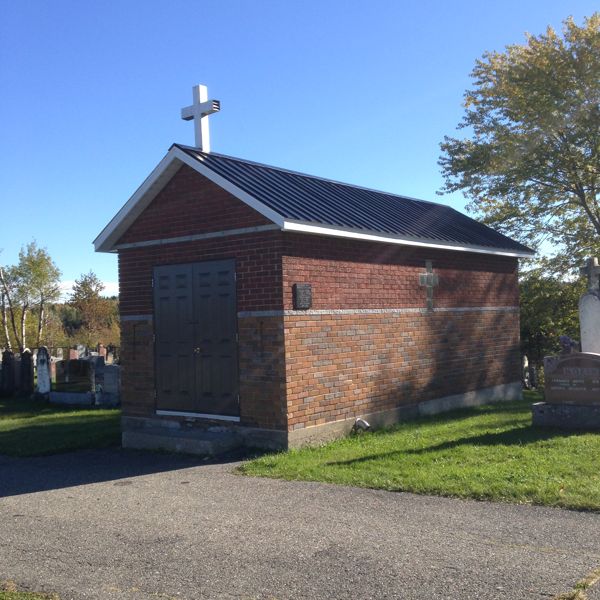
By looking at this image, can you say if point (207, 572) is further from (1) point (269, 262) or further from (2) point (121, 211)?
(2) point (121, 211)

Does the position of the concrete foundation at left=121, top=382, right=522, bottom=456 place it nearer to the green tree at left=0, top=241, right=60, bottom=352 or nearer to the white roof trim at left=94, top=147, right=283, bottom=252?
the white roof trim at left=94, top=147, right=283, bottom=252

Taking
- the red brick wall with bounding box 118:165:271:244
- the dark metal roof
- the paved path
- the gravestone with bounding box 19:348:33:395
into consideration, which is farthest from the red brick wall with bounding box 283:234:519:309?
the gravestone with bounding box 19:348:33:395

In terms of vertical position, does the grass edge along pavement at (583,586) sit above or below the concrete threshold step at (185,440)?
below

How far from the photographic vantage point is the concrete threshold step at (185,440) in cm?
963

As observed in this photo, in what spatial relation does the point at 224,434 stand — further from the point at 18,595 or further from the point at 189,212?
the point at 18,595

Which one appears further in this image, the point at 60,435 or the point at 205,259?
the point at 60,435

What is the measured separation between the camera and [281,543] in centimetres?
561

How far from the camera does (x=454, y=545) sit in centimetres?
531

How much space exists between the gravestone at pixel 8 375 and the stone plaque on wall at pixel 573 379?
15.0 metres

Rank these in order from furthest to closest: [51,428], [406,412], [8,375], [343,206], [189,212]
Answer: [8,375] → [51,428] → [406,412] → [343,206] → [189,212]

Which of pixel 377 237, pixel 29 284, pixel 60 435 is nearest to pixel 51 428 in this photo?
pixel 60 435

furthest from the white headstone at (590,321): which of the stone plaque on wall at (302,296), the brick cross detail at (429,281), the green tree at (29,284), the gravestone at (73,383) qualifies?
the green tree at (29,284)

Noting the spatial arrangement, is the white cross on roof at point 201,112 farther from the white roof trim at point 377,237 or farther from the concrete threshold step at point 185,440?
the concrete threshold step at point 185,440

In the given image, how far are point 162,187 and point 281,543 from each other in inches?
273
